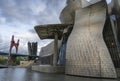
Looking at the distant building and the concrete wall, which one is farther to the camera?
the distant building

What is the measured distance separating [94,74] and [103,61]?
70.5 inches

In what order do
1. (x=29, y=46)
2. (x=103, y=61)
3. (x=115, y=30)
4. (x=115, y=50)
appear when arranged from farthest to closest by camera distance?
(x=29, y=46), (x=115, y=30), (x=115, y=50), (x=103, y=61)

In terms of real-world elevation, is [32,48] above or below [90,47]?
above

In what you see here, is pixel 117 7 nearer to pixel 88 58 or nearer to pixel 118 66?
pixel 118 66

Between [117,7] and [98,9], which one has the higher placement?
[117,7]

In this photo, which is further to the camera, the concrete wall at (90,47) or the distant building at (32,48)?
the distant building at (32,48)

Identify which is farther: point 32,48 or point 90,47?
point 32,48

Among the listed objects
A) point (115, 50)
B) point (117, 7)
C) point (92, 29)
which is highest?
point (117, 7)

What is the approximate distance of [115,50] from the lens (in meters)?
27.5

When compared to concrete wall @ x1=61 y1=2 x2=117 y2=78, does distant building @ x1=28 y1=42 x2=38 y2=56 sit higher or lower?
higher

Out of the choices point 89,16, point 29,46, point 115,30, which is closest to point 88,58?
→ point 89,16

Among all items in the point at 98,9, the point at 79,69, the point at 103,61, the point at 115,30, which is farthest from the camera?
Answer: the point at 115,30

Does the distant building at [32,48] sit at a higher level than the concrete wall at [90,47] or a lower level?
higher

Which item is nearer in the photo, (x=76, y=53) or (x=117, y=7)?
(x=76, y=53)
